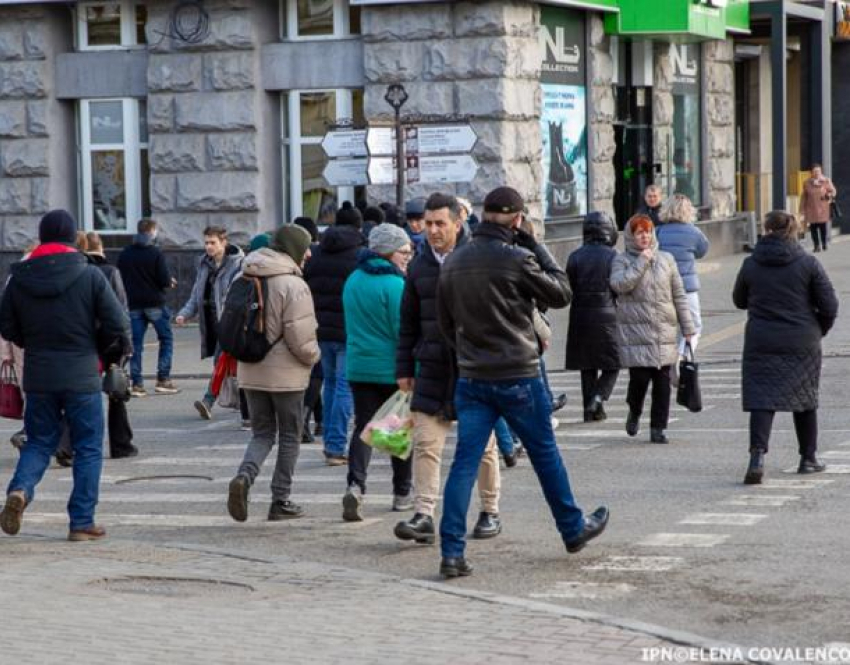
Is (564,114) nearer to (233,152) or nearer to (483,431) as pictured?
(233,152)

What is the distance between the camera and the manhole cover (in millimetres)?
9258

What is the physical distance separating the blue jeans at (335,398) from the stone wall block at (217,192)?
1320cm

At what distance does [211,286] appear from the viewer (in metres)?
17.3

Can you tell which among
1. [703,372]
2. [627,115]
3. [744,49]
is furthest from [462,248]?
[744,49]

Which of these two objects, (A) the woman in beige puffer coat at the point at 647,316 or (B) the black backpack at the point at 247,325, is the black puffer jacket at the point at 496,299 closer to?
(B) the black backpack at the point at 247,325

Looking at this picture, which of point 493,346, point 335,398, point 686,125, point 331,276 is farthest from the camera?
point 686,125

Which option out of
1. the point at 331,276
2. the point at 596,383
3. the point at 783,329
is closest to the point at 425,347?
the point at 783,329

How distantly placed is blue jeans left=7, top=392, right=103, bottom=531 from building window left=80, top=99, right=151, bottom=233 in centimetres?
1715

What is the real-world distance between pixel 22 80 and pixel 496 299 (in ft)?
64.7

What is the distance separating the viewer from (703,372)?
19.5m

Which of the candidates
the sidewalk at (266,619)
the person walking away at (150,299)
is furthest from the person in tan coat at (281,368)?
the person walking away at (150,299)

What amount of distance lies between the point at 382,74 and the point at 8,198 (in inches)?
234

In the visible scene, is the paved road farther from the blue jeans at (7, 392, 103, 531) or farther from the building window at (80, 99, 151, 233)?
the building window at (80, 99, 151, 233)

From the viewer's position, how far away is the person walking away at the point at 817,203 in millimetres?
35375
